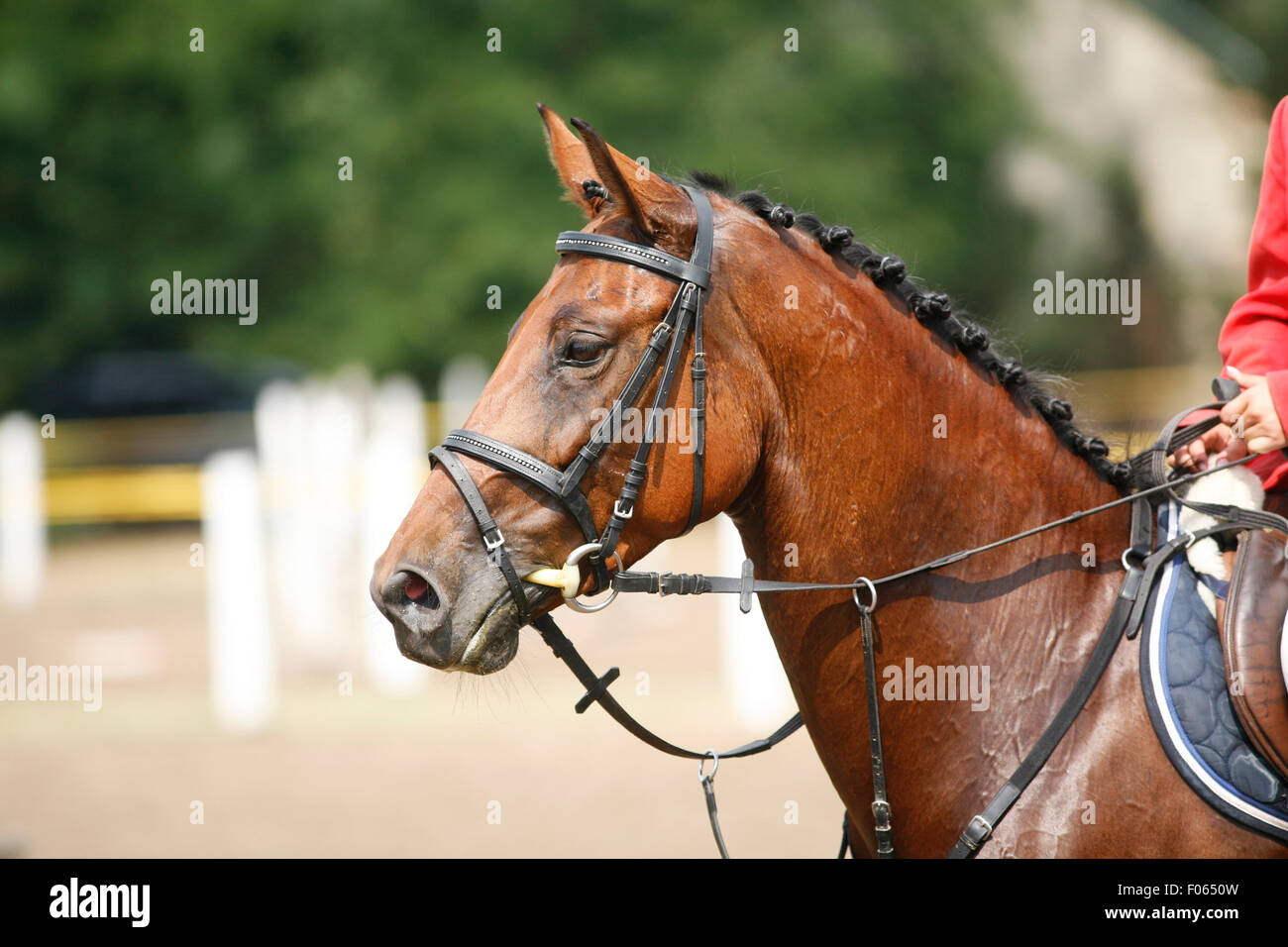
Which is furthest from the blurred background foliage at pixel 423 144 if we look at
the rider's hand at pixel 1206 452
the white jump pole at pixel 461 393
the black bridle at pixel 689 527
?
the black bridle at pixel 689 527

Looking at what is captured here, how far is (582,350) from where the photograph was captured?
8.13ft

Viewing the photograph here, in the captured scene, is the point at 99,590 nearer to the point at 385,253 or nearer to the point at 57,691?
the point at 57,691

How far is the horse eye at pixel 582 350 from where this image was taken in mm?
2475

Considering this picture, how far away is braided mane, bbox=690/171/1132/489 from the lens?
2.71 meters

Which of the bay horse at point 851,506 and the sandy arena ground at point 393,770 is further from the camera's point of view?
the sandy arena ground at point 393,770

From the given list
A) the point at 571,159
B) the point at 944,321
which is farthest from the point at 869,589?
A: the point at 571,159

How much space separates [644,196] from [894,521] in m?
0.92

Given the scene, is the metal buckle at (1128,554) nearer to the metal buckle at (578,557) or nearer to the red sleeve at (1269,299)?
the red sleeve at (1269,299)

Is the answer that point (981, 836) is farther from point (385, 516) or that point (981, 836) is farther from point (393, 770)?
point (385, 516)

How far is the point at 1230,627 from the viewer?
2463 mm

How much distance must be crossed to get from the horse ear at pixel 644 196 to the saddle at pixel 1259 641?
4.77ft

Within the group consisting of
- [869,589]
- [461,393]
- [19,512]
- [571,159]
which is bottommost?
[869,589]

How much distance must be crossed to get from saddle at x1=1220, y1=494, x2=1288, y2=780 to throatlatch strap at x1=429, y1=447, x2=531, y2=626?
1518mm

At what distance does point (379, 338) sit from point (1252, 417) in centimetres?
1796
